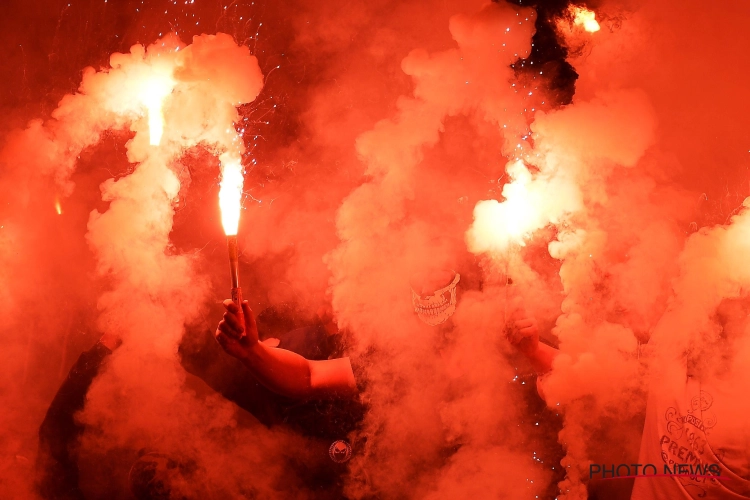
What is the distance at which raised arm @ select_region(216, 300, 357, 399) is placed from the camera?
9.08ft

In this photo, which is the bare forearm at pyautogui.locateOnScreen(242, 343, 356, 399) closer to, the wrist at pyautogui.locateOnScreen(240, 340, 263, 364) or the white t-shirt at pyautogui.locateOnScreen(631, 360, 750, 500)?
the wrist at pyautogui.locateOnScreen(240, 340, 263, 364)

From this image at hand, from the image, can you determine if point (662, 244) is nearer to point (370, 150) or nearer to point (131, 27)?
point (370, 150)

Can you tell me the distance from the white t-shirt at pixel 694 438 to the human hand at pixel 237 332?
6.57 ft

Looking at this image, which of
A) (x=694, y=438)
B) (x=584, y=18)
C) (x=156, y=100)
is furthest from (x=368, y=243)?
(x=694, y=438)

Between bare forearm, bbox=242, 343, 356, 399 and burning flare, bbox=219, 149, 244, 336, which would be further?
bare forearm, bbox=242, 343, 356, 399

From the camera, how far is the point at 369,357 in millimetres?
3467

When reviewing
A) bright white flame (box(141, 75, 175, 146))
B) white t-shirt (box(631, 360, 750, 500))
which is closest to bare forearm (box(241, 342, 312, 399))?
bright white flame (box(141, 75, 175, 146))

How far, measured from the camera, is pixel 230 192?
315cm

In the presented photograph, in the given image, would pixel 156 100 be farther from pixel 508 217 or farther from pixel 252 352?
pixel 508 217

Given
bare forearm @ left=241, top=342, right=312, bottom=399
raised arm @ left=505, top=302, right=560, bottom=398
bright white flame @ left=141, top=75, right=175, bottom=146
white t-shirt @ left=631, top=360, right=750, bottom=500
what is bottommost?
white t-shirt @ left=631, top=360, right=750, bottom=500

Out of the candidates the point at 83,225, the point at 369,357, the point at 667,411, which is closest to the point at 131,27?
the point at 83,225

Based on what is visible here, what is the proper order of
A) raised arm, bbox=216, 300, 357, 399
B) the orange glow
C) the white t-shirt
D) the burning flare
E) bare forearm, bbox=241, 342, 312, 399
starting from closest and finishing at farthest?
the white t-shirt
the burning flare
raised arm, bbox=216, 300, 357, 399
bare forearm, bbox=241, 342, 312, 399
the orange glow

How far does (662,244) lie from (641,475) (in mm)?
1295

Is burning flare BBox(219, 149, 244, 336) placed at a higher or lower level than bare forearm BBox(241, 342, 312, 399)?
higher
